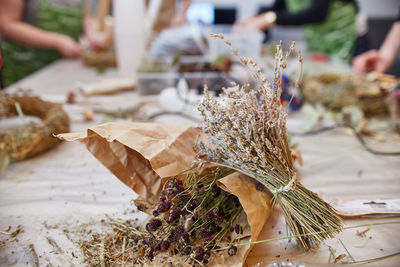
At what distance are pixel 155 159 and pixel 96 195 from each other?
1.18 feet

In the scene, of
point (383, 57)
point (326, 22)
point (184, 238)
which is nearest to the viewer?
point (184, 238)

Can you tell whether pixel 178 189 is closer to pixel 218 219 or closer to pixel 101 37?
pixel 218 219

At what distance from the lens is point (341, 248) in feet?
2.17

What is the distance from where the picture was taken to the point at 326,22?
13.0 feet

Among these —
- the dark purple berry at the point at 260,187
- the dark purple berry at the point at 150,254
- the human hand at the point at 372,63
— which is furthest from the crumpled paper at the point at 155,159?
the human hand at the point at 372,63

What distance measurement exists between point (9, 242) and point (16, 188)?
0.96 feet

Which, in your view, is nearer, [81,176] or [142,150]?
[142,150]

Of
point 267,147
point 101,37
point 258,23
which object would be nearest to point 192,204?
point 267,147

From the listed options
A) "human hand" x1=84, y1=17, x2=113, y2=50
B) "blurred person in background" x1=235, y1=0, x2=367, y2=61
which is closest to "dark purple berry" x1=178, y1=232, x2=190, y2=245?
"human hand" x1=84, y1=17, x2=113, y2=50

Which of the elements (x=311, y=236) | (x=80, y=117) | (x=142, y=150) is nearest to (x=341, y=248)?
(x=311, y=236)

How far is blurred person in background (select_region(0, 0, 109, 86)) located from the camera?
2.27 metres

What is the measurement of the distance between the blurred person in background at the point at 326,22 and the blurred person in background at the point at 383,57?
115 centimetres

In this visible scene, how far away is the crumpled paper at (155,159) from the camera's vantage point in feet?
2.03

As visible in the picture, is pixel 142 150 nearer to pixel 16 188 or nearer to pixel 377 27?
pixel 16 188
